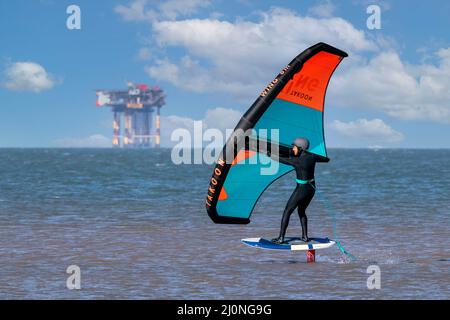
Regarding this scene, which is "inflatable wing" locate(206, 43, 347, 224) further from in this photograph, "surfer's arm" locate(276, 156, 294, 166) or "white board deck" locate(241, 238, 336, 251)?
"white board deck" locate(241, 238, 336, 251)

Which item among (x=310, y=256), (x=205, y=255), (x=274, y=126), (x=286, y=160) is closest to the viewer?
(x=286, y=160)

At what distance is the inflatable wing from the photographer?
52.9ft

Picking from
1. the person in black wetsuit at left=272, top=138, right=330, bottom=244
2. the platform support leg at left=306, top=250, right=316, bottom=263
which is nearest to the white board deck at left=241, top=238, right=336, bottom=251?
the platform support leg at left=306, top=250, right=316, bottom=263

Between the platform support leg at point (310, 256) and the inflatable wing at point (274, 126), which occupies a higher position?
the inflatable wing at point (274, 126)

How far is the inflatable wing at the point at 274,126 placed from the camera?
1612 cm

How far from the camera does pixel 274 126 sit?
16703mm

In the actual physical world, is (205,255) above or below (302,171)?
below

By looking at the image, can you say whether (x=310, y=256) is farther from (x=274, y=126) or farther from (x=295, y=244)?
(x=274, y=126)

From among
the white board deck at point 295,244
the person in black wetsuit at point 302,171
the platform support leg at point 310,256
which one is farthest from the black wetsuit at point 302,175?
the platform support leg at point 310,256

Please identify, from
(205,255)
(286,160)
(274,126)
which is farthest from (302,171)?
(205,255)

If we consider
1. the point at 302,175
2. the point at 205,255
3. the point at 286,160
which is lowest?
the point at 205,255

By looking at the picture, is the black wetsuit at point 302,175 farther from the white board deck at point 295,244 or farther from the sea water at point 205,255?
the sea water at point 205,255

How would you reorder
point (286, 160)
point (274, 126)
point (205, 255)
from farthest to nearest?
point (205, 255), point (274, 126), point (286, 160)
